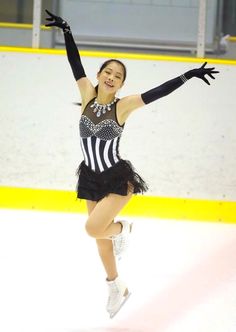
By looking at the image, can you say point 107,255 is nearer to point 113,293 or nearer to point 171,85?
point 113,293

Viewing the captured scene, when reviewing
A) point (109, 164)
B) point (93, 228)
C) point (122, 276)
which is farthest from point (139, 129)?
point (93, 228)

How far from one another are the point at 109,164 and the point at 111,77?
44 centimetres

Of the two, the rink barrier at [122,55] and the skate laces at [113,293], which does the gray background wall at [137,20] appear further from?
the skate laces at [113,293]

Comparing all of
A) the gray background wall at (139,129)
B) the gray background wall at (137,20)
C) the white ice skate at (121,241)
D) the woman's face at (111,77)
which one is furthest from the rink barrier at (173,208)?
the woman's face at (111,77)

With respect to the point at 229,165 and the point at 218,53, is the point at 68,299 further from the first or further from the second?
the point at 218,53

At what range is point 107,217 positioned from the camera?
3.05 m

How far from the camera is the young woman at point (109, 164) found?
3.08 meters

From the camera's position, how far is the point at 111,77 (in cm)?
313

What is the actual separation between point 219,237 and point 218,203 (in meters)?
0.63

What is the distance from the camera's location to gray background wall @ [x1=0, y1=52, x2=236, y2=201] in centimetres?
542

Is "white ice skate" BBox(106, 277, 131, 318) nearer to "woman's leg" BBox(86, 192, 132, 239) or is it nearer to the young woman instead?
the young woman

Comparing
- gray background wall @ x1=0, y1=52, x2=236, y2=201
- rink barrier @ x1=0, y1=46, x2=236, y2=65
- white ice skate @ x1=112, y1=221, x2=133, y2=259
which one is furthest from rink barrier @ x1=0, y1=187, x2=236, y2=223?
white ice skate @ x1=112, y1=221, x2=133, y2=259

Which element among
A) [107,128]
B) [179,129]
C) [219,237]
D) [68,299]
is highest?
[107,128]

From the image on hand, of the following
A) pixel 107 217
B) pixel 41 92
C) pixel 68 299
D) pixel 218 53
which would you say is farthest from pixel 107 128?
pixel 218 53
